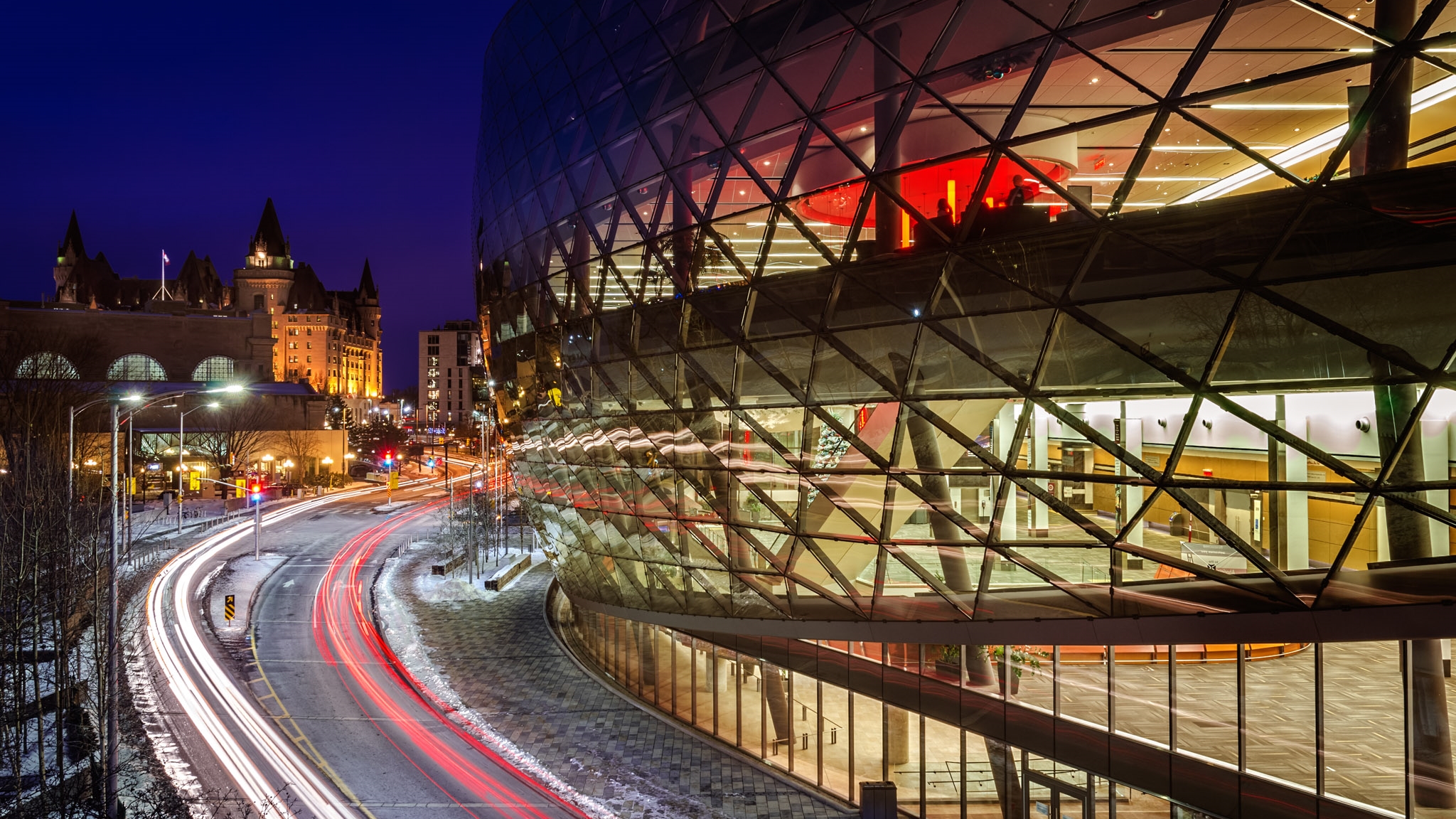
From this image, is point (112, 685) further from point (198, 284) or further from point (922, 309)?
point (198, 284)

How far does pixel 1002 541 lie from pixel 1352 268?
6312 millimetres

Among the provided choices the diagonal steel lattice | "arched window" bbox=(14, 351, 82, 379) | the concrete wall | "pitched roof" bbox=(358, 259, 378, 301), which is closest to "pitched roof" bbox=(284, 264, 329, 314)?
"pitched roof" bbox=(358, 259, 378, 301)

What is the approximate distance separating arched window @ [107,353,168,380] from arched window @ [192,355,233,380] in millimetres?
3113

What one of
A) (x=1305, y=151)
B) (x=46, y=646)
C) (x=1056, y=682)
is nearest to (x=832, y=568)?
(x=1056, y=682)

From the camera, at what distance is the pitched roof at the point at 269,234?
142 metres

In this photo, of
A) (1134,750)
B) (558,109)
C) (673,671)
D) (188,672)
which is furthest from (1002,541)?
(188,672)

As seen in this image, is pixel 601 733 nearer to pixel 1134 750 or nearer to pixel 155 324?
pixel 1134 750

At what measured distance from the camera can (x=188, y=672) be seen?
2514 cm

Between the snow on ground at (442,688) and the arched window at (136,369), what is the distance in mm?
58507

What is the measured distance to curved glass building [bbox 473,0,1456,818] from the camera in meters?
9.66

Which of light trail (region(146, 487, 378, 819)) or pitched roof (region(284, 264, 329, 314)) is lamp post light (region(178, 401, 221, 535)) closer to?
light trail (region(146, 487, 378, 819))

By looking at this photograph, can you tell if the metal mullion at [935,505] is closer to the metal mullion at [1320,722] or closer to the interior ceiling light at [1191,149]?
the metal mullion at [1320,722]

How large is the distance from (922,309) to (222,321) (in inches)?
3638

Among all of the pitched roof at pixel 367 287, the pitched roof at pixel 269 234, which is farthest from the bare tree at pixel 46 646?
the pitched roof at pixel 367 287
